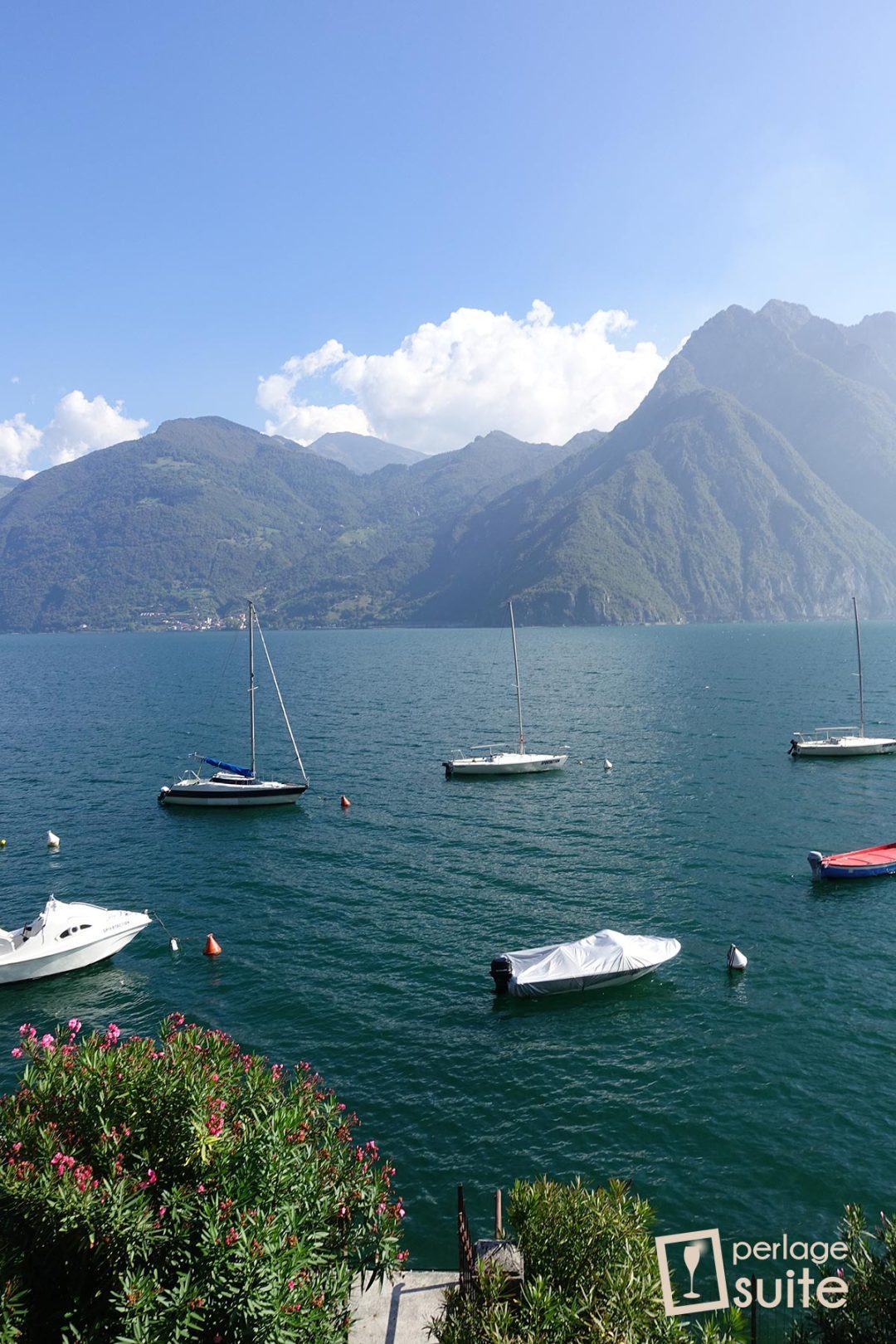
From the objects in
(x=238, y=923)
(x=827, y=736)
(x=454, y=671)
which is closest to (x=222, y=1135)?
(x=238, y=923)

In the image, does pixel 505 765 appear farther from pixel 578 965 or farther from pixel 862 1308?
pixel 862 1308

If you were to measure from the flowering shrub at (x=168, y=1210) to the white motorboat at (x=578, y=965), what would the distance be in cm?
1965

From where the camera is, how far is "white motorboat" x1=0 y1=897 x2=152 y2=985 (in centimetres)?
3756

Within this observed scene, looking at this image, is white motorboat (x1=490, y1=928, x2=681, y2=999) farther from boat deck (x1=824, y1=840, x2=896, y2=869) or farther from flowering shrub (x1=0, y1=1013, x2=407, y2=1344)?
flowering shrub (x1=0, y1=1013, x2=407, y2=1344)

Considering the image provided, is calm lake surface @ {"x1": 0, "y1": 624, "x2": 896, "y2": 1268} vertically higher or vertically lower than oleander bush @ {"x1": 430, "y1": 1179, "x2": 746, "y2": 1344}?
lower

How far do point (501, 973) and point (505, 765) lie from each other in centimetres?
4306

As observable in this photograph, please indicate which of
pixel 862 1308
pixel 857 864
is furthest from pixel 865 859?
pixel 862 1308

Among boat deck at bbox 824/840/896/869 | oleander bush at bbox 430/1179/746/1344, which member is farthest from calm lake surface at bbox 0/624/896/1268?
oleander bush at bbox 430/1179/746/1344

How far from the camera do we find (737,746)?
8662 cm

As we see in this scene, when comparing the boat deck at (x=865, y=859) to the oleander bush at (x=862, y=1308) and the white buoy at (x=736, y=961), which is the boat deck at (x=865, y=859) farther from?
the oleander bush at (x=862, y=1308)

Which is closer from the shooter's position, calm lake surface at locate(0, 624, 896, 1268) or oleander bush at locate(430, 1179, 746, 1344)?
oleander bush at locate(430, 1179, 746, 1344)

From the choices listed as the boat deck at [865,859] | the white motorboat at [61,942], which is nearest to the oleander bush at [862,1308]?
the white motorboat at [61,942]

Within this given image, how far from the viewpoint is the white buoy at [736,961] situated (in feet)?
118

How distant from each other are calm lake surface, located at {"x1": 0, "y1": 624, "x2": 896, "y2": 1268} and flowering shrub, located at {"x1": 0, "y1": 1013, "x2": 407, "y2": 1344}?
31.3 ft
